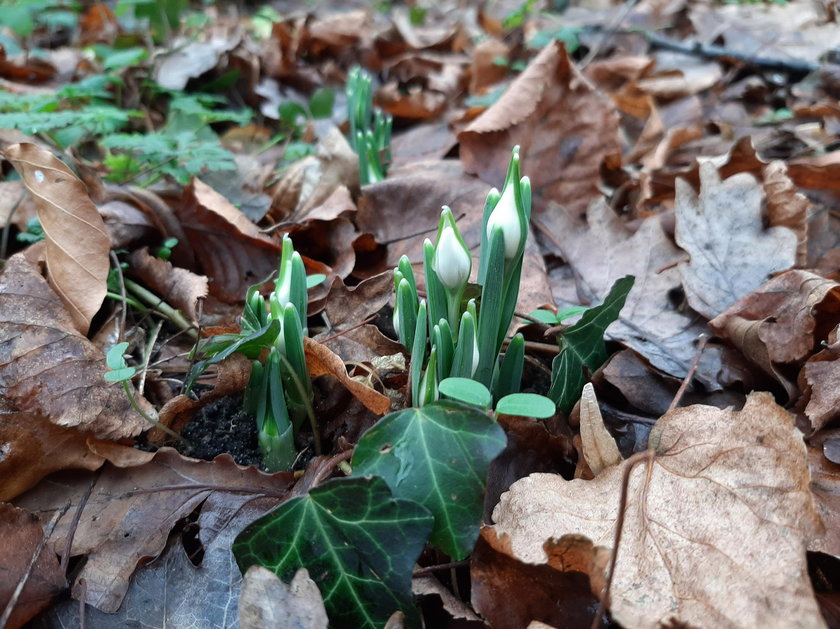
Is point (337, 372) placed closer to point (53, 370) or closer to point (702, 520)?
point (53, 370)

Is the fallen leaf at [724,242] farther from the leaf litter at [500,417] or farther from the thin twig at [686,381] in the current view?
the thin twig at [686,381]

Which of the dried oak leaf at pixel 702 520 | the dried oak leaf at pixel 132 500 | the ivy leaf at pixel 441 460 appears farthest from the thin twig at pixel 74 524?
the dried oak leaf at pixel 702 520

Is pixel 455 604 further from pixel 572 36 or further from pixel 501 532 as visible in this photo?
pixel 572 36

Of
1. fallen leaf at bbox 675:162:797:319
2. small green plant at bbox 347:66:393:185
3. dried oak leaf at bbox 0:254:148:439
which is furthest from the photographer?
small green plant at bbox 347:66:393:185

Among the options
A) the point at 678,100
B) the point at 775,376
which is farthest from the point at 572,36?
the point at 775,376

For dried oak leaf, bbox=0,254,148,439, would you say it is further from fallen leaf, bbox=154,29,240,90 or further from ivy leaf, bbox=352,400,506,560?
fallen leaf, bbox=154,29,240,90

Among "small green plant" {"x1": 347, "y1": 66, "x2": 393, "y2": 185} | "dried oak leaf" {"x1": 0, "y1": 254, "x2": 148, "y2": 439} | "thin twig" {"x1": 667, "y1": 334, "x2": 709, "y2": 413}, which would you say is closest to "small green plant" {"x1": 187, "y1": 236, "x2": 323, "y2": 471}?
"dried oak leaf" {"x1": 0, "y1": 254, "x2": 148, "y2": 439}

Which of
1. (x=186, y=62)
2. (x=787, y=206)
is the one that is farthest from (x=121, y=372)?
(x=186, y=62)
